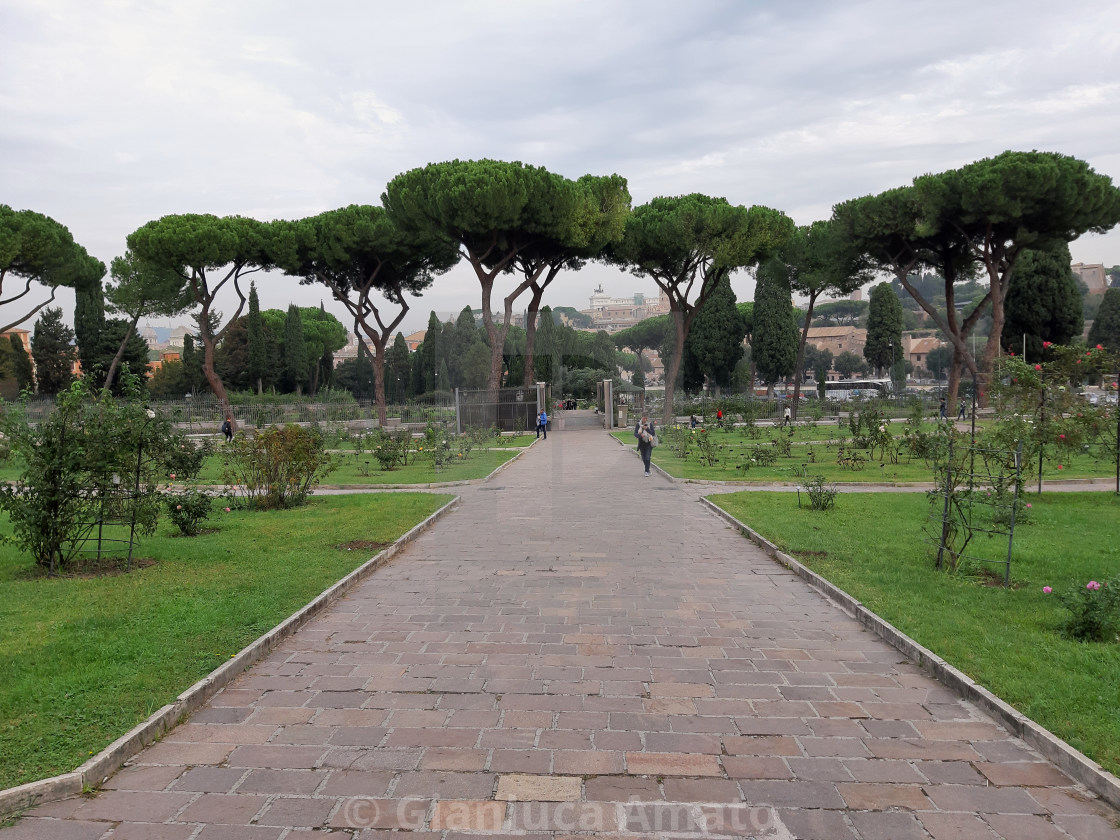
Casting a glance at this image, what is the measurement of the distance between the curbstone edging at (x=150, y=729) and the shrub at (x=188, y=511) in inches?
161

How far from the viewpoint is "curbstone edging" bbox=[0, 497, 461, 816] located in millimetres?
3012

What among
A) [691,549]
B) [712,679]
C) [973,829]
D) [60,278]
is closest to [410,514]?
[691,549]

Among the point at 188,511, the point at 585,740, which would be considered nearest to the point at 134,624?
the point at 585,740

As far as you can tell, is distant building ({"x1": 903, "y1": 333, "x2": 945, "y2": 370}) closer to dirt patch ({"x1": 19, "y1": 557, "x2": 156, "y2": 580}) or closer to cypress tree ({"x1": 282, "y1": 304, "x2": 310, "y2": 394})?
cypress tree ({"x1": 282, "y1": 304, "x2": 310, "y2": 394})

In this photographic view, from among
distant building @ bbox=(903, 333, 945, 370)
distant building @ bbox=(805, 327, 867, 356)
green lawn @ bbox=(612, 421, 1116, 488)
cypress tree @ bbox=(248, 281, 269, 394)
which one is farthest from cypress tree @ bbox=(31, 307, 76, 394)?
distant building @ bbox=(903, 333, 945, 370)

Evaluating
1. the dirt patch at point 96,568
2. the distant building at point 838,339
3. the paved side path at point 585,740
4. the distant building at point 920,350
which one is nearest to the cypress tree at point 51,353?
the dirt patch at point 96,568

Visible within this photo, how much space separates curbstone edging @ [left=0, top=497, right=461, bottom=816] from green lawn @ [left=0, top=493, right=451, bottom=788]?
0.29 ft

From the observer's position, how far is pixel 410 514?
11.1 metres

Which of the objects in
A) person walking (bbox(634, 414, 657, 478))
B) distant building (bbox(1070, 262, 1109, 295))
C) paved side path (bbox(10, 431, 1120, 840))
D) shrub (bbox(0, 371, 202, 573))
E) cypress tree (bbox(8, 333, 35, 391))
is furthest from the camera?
distant building (bbox(1070, 262, 1109, 295))

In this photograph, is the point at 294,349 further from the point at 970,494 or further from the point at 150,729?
the point at 150,729

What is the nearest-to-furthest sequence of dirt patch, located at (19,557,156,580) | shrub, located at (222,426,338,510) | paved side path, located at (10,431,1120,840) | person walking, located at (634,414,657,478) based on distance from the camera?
paved side path, located at (10,431,1120,840), dirt patch, located at (19,557,156,580), shrub, located at (222,426,338,510), person walking, located at (634,414,657,478)

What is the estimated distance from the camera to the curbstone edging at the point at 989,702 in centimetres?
311

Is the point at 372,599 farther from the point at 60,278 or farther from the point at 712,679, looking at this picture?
the point at 60,278

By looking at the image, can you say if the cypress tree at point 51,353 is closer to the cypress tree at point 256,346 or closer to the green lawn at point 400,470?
the cypress tree at point 256,346
